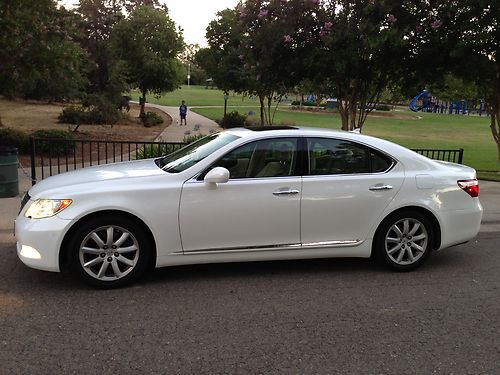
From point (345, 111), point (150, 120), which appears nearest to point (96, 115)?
point (150, 120)

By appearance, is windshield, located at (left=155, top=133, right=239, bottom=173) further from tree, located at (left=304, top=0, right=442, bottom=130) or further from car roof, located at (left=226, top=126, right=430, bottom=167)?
tree, located at (left=304, top=0, right=442, bottom=130)

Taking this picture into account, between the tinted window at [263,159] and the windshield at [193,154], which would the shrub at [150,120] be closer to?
the windshield at [193,154]

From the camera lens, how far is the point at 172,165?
5.38 m

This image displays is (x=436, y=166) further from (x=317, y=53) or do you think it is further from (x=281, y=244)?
(x=317, y=53)

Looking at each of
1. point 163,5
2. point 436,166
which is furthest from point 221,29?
point 163,5

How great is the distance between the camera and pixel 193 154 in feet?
18.0

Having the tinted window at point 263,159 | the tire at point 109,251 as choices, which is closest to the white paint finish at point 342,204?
the tinted window at point 263,159

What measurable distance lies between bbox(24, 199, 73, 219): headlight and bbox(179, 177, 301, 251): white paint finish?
3.46ft

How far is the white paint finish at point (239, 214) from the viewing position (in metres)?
4.89

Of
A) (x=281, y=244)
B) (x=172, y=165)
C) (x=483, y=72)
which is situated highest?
(x=483, y=72)

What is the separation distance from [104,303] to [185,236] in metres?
0.93

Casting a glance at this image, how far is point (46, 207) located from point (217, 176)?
156 centimetres

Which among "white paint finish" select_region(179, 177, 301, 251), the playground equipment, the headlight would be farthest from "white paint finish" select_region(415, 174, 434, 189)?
the playground equipment

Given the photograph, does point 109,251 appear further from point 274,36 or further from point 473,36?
point 473,36
